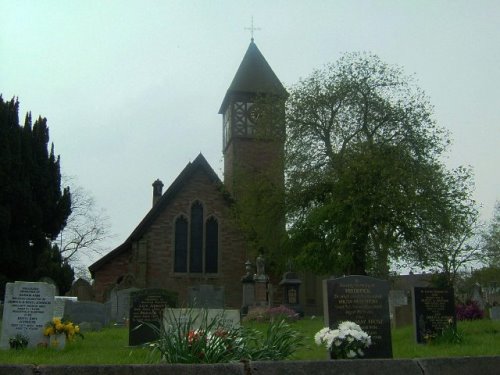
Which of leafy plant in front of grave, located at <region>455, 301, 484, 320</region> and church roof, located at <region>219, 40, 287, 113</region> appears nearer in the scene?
leafy plant in front of grave, located at <region>455, 301, 484, 320</region>

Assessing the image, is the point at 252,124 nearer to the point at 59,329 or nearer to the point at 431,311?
the point at 431,311

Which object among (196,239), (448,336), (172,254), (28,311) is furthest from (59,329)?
(196,239)

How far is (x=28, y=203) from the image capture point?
25.7 meters

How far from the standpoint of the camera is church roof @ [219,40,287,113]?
39.1m

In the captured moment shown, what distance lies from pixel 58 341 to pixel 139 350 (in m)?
1.84

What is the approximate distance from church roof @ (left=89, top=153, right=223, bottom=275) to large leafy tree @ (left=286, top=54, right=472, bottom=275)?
4.72m

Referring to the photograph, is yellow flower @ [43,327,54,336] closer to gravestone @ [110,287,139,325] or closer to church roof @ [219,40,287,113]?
gravestone @ [110,287,139,325]

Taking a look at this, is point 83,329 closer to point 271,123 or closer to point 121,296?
point 121,296

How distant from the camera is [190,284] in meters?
31.0

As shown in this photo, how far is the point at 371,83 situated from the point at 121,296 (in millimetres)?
16152

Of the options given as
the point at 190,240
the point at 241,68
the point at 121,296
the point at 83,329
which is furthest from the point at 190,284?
the point at 241,68

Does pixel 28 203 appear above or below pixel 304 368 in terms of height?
above

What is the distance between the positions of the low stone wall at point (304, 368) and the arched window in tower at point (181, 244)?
26.1 meters

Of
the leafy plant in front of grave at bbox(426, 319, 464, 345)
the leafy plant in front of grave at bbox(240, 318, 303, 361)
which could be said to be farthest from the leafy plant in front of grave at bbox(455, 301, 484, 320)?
the leafy plant in front of grave at bbox(240, 318, 303, 361)
